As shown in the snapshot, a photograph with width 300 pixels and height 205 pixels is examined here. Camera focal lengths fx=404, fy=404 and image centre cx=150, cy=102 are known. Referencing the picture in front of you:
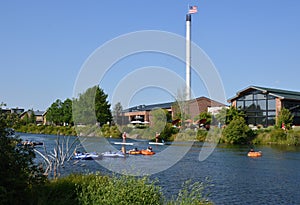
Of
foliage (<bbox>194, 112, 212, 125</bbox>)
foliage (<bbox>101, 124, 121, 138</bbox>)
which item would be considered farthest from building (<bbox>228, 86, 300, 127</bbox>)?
foliage (<bbox>101, 124, 121, 138</bbox>)

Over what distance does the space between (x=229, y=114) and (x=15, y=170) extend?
5170 cm

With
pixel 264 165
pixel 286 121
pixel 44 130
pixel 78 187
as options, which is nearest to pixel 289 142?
pixel 286 121

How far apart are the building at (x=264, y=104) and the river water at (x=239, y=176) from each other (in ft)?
66.4

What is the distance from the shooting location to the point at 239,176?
28172 millimetres

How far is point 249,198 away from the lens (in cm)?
Result: 2073

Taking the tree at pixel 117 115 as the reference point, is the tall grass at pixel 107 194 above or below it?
below

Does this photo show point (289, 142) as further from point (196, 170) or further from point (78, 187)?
point (78, 187)

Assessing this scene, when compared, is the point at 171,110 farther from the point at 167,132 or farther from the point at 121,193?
the point at 121,193

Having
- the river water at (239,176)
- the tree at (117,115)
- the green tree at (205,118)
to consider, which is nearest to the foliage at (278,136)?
the green tree at (205,118)

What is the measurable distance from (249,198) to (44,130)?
79.0 metres

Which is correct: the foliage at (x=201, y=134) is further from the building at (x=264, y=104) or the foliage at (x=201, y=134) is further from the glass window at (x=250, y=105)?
the glass window at (x=250, y=105)

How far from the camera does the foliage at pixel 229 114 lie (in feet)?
201

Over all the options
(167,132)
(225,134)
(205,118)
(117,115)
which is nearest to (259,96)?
(225,134)

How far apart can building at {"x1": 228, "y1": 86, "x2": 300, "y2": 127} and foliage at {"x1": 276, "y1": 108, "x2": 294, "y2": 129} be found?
2.49m
